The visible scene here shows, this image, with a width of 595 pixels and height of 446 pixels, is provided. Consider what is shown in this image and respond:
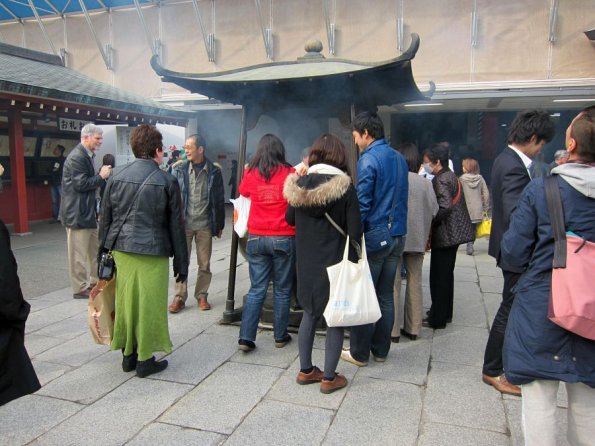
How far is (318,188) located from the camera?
2.84m

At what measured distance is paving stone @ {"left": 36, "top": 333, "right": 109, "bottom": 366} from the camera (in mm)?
3545

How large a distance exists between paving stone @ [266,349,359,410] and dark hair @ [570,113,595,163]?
6.42 feet

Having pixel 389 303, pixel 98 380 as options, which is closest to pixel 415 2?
pixel 389 303

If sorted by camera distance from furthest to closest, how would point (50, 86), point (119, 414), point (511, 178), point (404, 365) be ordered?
point (50, 86)
point (404, 365)
point (511, 178)
point (119, 414)

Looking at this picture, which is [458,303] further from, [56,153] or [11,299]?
[56,153]

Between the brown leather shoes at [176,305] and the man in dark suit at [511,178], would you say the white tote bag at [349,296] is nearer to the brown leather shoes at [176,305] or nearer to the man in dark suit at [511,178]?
the man in dark suit at [511,178]

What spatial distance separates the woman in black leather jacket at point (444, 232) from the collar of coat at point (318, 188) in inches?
62.6

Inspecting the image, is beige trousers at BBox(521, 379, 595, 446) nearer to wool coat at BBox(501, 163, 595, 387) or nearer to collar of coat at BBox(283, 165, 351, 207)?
wool coat at BBox(501, 163, 595, 387)

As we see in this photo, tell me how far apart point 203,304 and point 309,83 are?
97.2 inches

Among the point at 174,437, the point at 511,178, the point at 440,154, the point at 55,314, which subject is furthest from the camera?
the point at 55,314

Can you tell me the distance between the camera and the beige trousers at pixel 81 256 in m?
5.12

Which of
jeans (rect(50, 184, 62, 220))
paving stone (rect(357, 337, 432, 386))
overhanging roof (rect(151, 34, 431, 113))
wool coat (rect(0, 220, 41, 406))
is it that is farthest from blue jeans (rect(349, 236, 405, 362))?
jeans (rect(50, 184, 62, 220))

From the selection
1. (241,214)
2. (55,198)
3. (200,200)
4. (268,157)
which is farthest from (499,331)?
(55,198)

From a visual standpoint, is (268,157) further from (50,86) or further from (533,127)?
(50,86)
